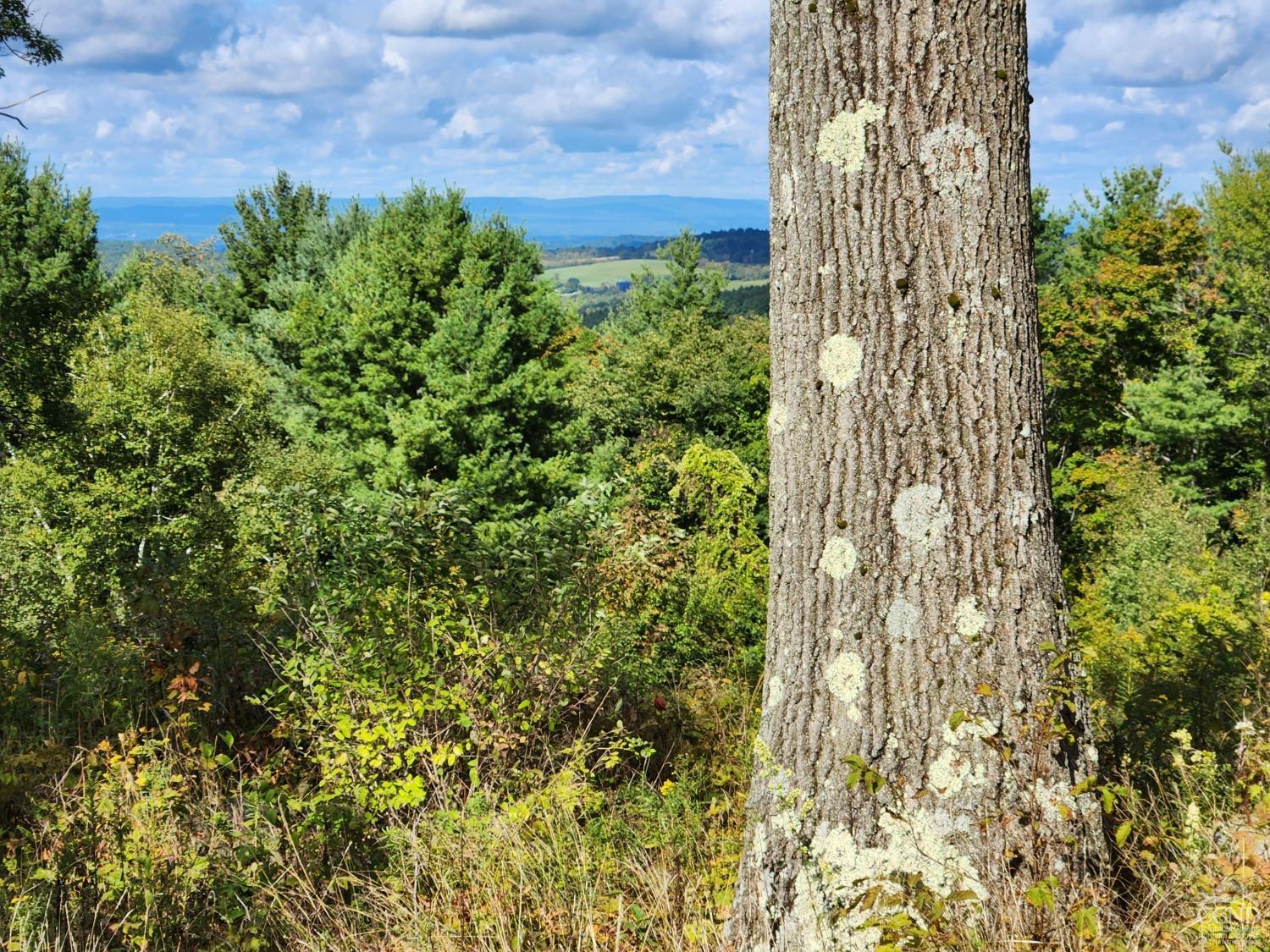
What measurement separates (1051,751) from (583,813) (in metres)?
1.70

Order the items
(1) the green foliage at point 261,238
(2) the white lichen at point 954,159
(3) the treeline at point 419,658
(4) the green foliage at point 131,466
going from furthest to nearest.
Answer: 1. (1) the green foliage at point 261,238
2. (4) the green foliage at point 131,466
3. (3) the treeline at point 419,658
4. (2) the white lichen at point 954,159

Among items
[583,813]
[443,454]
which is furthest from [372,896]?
[443,454]

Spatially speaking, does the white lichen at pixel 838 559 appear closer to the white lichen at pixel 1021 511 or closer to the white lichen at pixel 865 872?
the white lichen at pixel 1021 511

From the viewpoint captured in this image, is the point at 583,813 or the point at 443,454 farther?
the point at 443,454

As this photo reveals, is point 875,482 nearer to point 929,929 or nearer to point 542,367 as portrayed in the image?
point 929,929

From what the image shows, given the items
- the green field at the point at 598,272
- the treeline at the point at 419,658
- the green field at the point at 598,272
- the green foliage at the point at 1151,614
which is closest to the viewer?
the treeline at the point at 419,658

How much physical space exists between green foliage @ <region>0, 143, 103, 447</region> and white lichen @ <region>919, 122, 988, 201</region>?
349 inches

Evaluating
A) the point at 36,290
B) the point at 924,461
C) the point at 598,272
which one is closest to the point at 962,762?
the point at 924,461

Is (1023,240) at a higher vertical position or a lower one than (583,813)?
higher

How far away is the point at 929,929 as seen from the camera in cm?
212

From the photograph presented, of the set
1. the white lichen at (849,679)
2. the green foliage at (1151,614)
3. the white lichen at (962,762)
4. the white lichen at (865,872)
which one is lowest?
the green foliage at (1151,614)

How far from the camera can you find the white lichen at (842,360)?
2.44 metres

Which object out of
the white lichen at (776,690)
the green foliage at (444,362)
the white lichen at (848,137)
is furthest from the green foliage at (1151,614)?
the green foliage at (444,362)

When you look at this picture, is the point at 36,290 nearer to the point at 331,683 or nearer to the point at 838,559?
the point at 331,683
